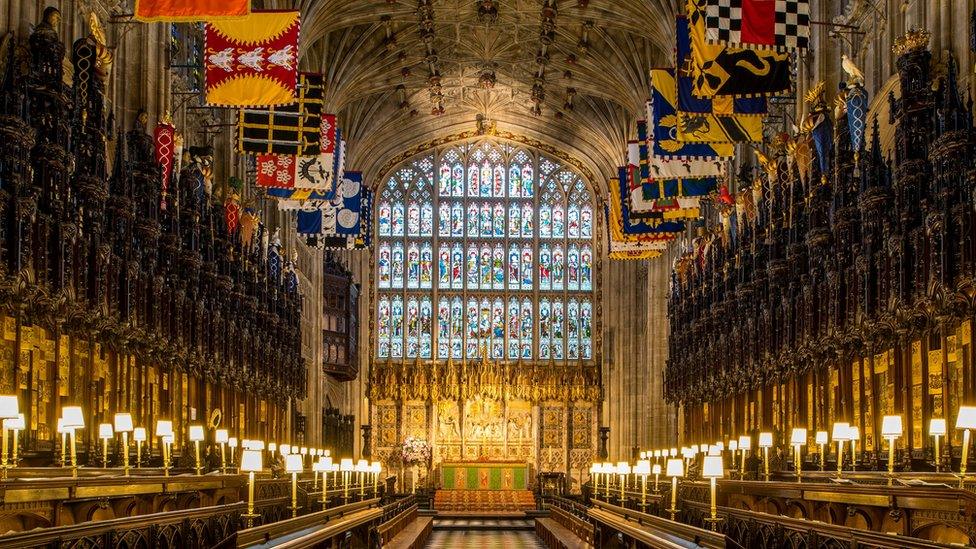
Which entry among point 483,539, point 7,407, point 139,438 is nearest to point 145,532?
point 7,407

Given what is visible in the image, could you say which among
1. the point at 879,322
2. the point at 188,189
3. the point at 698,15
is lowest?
the point at 879,322

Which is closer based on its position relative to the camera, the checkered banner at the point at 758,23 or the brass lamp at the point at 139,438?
the checkered banner at the point at 758,23

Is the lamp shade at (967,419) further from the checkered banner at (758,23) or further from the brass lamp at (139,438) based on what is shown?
the brass lamp at (139,438)

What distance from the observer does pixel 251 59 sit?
25.1 metres

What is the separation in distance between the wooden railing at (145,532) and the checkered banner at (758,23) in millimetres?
10823

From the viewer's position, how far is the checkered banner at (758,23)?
22.1m

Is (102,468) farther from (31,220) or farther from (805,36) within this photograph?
(805,36)

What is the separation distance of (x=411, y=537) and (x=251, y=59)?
9664mm

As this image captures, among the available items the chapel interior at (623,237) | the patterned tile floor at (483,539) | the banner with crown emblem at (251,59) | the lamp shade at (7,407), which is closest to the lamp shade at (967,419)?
the chapel interior at (623,237)

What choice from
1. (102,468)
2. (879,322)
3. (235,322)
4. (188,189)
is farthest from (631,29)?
(102,468)

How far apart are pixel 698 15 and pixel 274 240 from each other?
918 inches

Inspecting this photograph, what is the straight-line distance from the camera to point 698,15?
24.2m

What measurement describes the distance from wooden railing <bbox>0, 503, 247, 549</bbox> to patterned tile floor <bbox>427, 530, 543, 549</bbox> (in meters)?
13.6

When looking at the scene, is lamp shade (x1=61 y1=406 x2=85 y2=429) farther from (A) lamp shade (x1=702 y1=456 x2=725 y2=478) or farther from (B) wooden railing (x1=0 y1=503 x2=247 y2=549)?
(A) lamp shade (x1=702 y1=456 x2=725 y2=478)
